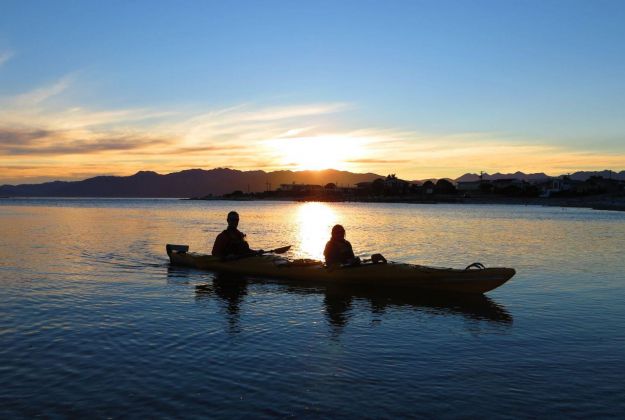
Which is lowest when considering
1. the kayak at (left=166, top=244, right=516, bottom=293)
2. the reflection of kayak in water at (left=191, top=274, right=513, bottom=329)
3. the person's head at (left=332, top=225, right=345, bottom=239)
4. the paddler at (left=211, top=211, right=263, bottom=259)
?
the reflection of kayak in water at (left=191, top=274, right=513, bottom=329)

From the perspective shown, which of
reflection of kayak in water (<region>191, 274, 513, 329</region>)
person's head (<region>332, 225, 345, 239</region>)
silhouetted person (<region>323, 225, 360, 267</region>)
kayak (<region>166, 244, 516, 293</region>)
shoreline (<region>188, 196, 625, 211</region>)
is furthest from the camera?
shoreline (<region>188, 196, 625, 211</region>)

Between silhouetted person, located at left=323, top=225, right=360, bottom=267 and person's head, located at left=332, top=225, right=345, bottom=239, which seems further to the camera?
silhouetted person, located at left=323, top=225, right=360, bottom=267

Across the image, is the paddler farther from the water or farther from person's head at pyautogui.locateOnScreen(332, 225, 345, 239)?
person's head at pyautogui.locateOnScreen(332, 225, 345, 239)

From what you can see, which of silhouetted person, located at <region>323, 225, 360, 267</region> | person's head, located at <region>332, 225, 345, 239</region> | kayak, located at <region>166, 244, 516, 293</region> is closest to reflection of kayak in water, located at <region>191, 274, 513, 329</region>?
kayak, located at <region>166, 244, 516, 293</region>

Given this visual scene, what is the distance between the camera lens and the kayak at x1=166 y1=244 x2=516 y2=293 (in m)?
15.4

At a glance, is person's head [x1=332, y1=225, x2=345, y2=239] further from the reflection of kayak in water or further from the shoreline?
the shoreline

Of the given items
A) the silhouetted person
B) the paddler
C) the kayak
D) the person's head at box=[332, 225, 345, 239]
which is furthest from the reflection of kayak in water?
the paddler

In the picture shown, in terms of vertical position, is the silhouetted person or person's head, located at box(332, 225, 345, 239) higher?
person's head, located at box(332, 225, 345, 239)

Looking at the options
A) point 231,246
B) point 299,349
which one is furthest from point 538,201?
point 299,349

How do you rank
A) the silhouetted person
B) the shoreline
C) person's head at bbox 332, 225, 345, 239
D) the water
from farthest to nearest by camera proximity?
1. the shoreline
2. the silhouetted person
3. person's head at bbox 332, 225, 345, 239
4. the water

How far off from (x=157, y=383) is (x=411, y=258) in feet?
64.5

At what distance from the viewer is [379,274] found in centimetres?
1656

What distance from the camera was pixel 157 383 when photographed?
8.28 meters

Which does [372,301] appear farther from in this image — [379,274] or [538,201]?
[538,201]
